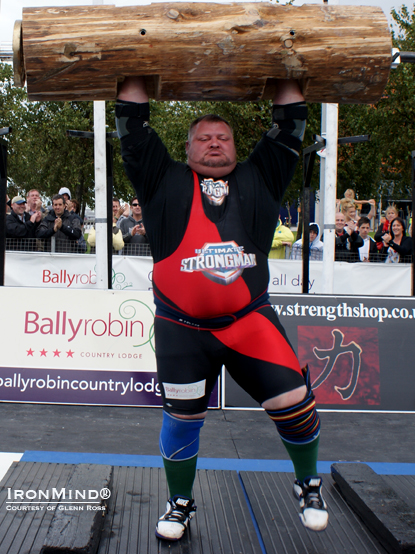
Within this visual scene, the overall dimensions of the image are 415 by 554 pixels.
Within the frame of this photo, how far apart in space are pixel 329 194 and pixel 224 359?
6.54 metres

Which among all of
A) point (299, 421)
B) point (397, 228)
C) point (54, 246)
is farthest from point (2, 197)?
point (397, 228)

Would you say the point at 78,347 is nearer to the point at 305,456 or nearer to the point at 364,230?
the point at 305,456

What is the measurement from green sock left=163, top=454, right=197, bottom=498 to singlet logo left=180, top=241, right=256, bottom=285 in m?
0.85

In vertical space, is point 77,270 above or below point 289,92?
below

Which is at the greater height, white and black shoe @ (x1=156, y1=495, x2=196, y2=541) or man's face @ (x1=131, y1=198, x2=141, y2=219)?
man's face @ (x1=131, y1=198, x2=141, y2=219)

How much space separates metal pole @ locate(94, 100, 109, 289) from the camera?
758 centimetres

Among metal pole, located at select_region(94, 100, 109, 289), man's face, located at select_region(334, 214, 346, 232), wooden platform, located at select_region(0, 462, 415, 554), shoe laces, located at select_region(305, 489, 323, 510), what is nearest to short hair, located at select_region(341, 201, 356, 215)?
man's face, located at select_region(334, 214, 346, 232)

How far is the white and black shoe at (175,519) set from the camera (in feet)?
8.16

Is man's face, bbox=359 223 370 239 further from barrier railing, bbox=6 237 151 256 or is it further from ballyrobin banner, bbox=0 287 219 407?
ballyrobin banner, bbox=0 287 219 407

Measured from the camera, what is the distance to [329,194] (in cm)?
853

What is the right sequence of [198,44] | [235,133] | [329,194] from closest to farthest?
[198,44] → [329,194] → [235,133]

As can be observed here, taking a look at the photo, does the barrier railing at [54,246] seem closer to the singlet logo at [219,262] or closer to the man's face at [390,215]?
the man's face at [390,215]

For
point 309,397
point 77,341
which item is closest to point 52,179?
point 77,341

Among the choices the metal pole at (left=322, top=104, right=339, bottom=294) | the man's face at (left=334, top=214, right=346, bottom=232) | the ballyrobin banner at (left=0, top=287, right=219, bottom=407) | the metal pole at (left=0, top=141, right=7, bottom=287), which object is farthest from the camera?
the man's face at (left=334, top=214, right=346, bottom=232)
